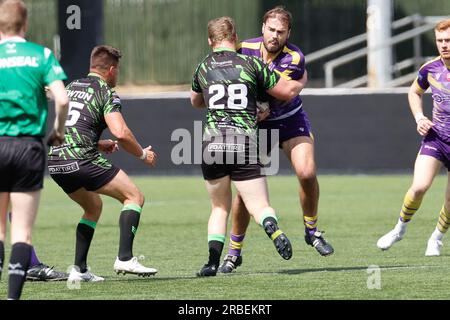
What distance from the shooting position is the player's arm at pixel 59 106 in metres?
7.26

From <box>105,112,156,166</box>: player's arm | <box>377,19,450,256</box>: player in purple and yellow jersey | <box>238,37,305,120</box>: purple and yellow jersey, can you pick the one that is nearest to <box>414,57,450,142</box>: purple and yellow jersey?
<box>377,19,450,256</box>: player in purple and yellow jersey

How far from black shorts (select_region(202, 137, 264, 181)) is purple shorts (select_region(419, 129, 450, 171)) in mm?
2172

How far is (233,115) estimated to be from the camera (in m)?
9.16

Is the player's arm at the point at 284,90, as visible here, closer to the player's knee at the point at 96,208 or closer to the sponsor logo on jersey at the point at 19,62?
the player's knee at the point at 96,208

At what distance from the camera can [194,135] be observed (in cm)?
2105

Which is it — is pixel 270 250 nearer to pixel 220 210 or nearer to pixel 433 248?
pixel 433 248

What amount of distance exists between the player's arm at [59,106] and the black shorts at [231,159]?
2.02 metres

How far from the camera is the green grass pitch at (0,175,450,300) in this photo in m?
8.54

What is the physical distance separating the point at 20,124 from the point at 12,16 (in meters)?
0.70

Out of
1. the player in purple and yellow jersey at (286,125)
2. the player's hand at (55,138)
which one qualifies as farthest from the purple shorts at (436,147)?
the player's hand at (55,138)

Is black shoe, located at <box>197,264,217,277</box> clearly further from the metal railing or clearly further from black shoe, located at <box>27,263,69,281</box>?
the metal railing

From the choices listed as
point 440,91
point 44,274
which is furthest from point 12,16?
point 440,91

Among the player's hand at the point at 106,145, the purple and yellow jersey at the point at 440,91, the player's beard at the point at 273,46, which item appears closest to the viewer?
the player's hand at the point at 106,145

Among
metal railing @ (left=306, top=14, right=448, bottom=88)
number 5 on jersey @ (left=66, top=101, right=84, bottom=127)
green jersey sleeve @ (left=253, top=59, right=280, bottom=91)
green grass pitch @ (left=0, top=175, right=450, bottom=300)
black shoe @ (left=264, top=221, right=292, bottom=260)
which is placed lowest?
green grass pitch @ (left=0, top=175, right=450, bottom=300)
